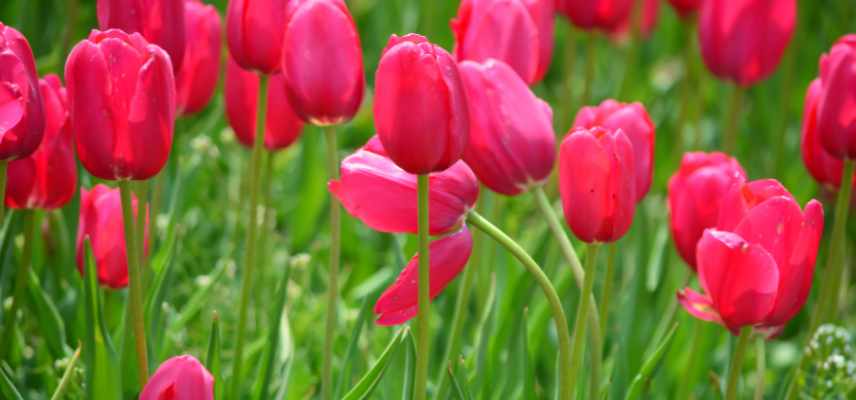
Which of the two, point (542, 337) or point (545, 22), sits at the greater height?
point (545, 22)

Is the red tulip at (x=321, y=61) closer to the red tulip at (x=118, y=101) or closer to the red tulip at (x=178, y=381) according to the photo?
the red tulip at (x=118, y=101)

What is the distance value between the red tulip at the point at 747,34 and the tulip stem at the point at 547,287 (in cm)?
101

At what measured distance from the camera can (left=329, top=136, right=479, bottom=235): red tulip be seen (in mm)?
1361

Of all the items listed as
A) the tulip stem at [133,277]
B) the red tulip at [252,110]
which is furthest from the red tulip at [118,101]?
the red tulip at [252,110]

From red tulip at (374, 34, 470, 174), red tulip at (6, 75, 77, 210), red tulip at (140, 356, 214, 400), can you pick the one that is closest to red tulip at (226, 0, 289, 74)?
red tulip at (6, 75, 77, 210)

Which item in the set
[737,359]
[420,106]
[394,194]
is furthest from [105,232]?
[737,359]

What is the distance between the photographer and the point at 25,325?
205 centimetres

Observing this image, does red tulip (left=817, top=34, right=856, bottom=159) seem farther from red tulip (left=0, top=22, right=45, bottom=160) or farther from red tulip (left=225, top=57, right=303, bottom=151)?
red tulip (left=0, top=22, right=45, bottom=160)

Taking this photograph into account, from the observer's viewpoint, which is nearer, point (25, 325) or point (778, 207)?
point (778, 207)

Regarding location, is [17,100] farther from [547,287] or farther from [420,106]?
[547,287]

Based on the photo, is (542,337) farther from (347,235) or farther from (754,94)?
(754,94)

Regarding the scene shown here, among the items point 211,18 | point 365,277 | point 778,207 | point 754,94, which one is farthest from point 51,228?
point 754,94

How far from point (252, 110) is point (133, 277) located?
1.63ft

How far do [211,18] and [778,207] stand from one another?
2.95ft
